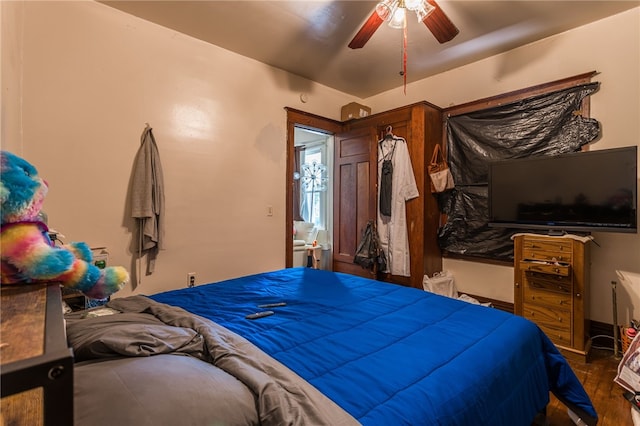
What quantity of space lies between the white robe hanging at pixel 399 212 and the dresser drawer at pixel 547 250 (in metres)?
1.10

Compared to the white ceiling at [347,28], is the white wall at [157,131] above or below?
below

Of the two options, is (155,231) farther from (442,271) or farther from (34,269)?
(442,271)

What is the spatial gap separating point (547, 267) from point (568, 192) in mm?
648

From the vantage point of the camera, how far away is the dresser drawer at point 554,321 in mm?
2283

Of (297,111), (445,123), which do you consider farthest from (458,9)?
(297,111)

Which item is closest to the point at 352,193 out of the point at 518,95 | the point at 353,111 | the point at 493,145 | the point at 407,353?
the point at 353,111

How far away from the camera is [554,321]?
2.34 m

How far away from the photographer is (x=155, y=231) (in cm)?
247

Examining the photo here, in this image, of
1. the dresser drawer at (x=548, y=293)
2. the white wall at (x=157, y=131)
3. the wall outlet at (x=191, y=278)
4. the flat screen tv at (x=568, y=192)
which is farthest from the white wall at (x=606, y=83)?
the wall outlet at (x=191, y=278)

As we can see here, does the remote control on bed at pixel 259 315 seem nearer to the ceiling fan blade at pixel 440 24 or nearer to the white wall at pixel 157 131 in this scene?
the white wall at pixel 157 131

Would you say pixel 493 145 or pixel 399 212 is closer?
pixel 493 145

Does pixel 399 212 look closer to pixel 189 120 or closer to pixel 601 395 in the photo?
pixel 601 395

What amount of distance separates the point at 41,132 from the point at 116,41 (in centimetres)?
93

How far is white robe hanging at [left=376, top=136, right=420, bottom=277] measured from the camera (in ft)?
10.8
